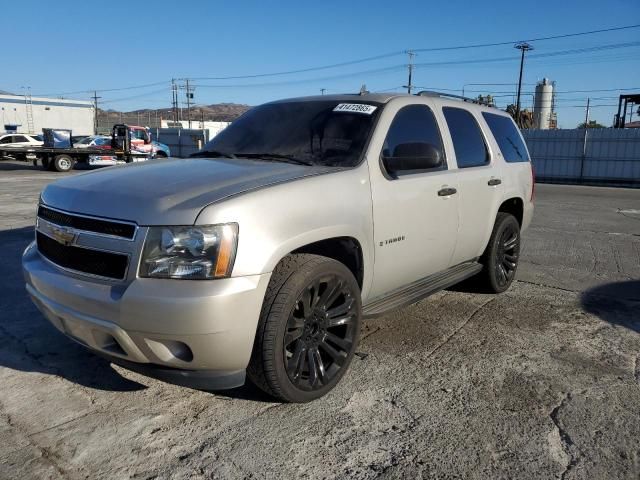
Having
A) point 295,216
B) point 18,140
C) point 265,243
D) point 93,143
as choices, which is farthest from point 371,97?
point 18,140

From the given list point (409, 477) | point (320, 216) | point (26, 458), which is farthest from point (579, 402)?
point (26, 458)

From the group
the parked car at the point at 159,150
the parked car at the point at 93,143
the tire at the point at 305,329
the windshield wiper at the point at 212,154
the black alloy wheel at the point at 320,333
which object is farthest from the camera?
the parked car at the point at 159,150

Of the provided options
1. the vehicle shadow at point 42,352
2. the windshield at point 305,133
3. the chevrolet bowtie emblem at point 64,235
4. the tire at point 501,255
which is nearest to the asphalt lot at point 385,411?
the vehicle shadow at point 42,352

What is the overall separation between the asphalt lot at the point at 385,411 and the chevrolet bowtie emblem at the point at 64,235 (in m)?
0.96

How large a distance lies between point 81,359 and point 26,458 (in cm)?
118

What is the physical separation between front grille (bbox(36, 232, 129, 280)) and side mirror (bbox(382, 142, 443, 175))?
1820mm

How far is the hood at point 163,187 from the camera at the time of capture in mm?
2693

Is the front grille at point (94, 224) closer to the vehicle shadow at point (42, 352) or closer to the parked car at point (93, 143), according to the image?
the vehicle shadow at point (42, 352)

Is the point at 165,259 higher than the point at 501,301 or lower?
higher

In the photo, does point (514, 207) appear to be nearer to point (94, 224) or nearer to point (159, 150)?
point (94, 224)

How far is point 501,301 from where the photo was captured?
208 inches

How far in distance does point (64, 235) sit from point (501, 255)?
3.99 metres

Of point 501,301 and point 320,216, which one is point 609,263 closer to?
point 501,301

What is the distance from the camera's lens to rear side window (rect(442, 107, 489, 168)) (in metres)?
4.54
